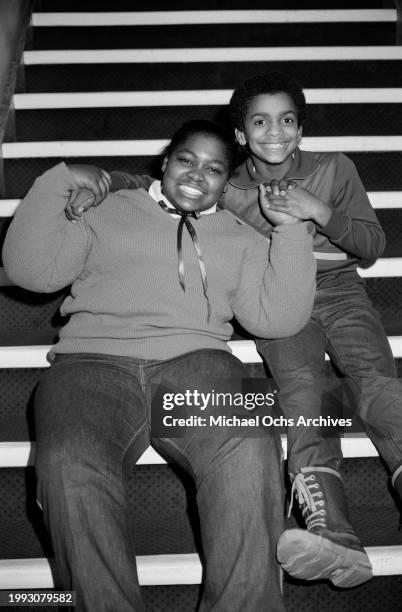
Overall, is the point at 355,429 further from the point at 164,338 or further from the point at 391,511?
the point at 164,338

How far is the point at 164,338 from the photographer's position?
4.33 ft

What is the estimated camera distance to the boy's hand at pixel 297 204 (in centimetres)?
147

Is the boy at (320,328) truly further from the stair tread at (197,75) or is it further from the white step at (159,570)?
the stair tread at (197,75)

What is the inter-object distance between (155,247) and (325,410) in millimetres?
543

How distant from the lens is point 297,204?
4.86 feet

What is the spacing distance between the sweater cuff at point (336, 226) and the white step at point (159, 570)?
757mm

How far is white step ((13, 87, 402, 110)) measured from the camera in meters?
2.28

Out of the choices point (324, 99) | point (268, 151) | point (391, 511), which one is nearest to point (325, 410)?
point (391, 511)

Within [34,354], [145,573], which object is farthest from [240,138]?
[145,573]

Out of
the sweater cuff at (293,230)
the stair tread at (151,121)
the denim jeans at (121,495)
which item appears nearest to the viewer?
the denim jeans at (121,495)

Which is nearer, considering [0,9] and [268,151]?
[268,151]


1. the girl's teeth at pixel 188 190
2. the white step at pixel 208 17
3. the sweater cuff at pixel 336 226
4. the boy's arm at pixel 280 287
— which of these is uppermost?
the white step at pixel 208 17

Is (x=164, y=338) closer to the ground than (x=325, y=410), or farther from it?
farther from it

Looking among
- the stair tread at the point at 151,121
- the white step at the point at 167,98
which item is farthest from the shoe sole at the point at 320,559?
the white step at the point at 167,98
